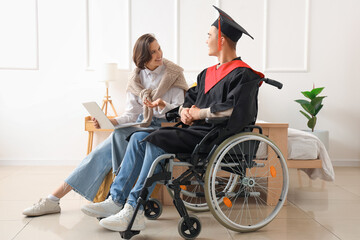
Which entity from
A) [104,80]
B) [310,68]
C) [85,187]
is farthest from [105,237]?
[310,68]

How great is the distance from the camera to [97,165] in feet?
8.46

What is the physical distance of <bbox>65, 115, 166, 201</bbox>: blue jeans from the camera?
2514 mm

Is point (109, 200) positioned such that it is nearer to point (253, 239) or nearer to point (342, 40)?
point (253, 239)

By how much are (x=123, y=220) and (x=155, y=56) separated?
3.86ft

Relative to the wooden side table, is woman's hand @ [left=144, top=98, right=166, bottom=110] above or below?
above

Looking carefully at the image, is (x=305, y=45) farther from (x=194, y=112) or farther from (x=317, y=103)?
(x=194, y=112)

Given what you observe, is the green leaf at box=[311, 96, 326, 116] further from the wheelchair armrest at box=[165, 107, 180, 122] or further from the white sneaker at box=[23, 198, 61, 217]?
the white sneaker at box=[23, 198, 61, 217]

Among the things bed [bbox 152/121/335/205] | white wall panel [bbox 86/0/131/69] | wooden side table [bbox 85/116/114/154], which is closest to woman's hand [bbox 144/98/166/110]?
bed [bbox 152/121/335/205]

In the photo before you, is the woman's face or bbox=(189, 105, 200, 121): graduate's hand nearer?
bbox=(189, 105, 200, 121): graduate's hand

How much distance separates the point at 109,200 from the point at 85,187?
31cm

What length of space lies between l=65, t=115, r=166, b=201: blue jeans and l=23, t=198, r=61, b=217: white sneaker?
0.65 feet

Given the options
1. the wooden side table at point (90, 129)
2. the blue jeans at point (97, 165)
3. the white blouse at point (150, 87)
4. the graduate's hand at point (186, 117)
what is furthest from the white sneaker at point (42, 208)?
the wooden side table at point (90, 129)

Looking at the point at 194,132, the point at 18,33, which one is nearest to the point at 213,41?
the point at 194,132

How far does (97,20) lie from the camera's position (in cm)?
451
